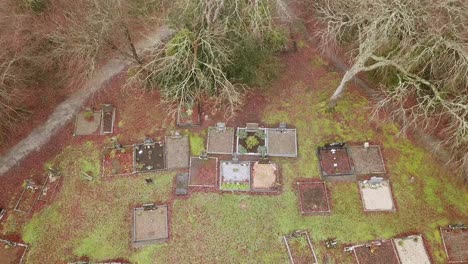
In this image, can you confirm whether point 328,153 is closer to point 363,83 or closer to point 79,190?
point 363,83

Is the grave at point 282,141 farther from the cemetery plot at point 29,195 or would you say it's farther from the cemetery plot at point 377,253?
the cemetery plot at point 29,195

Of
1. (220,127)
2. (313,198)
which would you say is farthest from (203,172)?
(313,198)

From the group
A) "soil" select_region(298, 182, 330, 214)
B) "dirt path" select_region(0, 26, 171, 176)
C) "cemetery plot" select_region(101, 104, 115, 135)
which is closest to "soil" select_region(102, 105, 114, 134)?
"cemetery plot" select_region(101, 104, 115, 135)

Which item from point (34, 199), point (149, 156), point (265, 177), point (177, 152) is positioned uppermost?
point (177, 152)

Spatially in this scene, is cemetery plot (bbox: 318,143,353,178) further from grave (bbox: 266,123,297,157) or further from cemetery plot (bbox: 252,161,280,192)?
cemetery plot (bbox: 252,161,280,192)

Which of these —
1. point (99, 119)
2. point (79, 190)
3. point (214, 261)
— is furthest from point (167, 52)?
point (214, 261)

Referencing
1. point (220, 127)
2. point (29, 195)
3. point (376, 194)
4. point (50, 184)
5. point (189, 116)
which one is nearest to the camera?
point (376, 194)

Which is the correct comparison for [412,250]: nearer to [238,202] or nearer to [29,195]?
[238,202]
